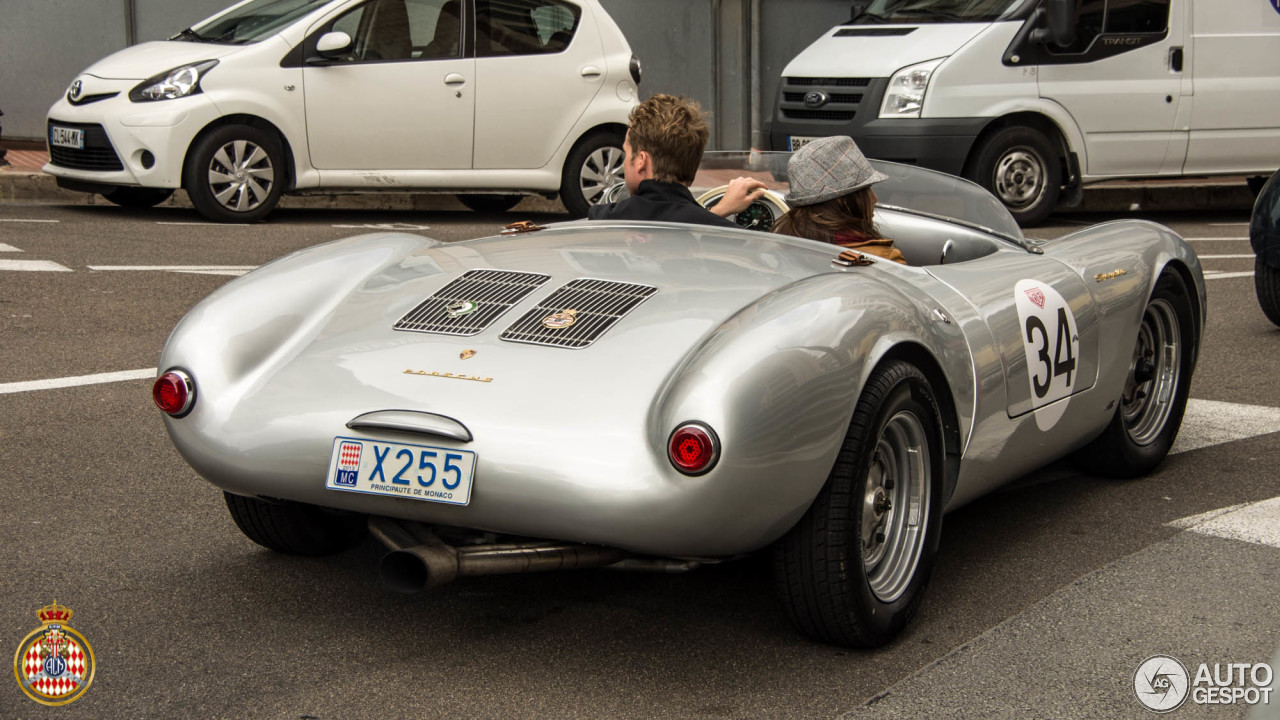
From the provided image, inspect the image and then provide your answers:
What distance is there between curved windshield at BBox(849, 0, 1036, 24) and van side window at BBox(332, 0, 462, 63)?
3.48 metres

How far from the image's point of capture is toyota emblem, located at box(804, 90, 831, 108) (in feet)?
37.9

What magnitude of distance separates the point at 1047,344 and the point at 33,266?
5831mm

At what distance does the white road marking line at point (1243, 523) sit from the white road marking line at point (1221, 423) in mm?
741

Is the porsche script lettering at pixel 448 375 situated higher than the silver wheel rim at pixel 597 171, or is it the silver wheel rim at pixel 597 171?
the porsche script lettering at pixel 448 375

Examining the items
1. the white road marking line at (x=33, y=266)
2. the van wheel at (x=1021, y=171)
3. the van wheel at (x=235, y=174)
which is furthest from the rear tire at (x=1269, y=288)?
the van wheel at (x=235, y=174)

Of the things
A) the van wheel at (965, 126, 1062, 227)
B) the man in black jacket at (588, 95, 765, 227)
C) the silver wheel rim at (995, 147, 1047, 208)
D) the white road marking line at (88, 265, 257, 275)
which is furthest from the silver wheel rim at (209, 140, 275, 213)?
the man in black jacket at (588, 95, 765, 227)

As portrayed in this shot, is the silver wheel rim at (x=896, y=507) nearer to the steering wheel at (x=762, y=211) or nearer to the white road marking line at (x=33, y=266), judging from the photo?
the steering wheel at (x=762, y=211)

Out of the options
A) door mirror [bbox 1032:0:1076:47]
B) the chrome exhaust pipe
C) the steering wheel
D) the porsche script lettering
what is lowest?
the chrome exhaust pipe

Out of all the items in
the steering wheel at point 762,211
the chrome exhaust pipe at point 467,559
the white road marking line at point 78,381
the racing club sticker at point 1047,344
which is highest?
the steering wheel at point 762,211

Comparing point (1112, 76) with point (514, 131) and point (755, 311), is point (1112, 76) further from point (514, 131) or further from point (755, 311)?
point (755, 311)

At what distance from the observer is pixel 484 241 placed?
4.20 meters

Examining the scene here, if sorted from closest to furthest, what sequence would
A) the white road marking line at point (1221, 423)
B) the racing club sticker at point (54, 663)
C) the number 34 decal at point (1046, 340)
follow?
the racing club sticker at point (54, 663), the number 34 decal at point (1046, 340), the white road marking line at point (1221, 423)

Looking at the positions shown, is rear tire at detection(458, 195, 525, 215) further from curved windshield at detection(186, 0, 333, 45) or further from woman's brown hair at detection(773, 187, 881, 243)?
woman's brown hair at detection(773, 187, 881, 243)

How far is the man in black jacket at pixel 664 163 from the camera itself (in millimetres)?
4246
